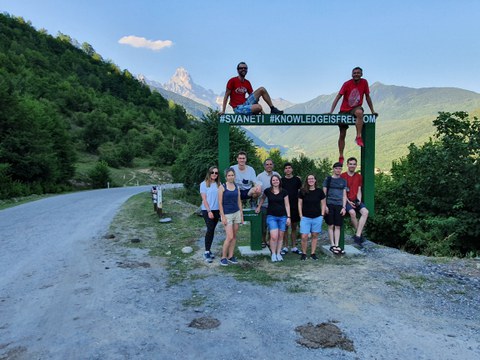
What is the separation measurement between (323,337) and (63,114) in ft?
231

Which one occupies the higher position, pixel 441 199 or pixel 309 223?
pixel 441 199

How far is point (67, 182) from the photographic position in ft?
105

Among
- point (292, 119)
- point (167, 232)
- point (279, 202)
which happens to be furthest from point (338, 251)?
point (167, 232)

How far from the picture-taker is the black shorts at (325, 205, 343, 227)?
745 cm

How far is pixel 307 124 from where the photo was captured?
26.1ft

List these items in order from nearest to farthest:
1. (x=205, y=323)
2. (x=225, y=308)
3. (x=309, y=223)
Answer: (x=205, y=323), (x=225, y=308), (x=309, y=223)

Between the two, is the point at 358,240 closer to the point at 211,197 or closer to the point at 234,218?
the point at 234,218

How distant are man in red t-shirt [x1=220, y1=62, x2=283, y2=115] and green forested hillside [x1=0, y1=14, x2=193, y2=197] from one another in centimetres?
1787

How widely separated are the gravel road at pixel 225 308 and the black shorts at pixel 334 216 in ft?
A: 2.90

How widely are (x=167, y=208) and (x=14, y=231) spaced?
5.88 metres

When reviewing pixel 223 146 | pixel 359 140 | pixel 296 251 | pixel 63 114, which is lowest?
pixel 296 251

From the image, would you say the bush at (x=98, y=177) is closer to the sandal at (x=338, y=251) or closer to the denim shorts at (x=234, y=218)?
the denim shorts at (x=234, y=218)

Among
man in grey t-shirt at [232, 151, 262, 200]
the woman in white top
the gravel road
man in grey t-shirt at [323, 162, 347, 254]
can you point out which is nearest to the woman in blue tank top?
the woman in white top

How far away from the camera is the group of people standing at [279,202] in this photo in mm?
6789
